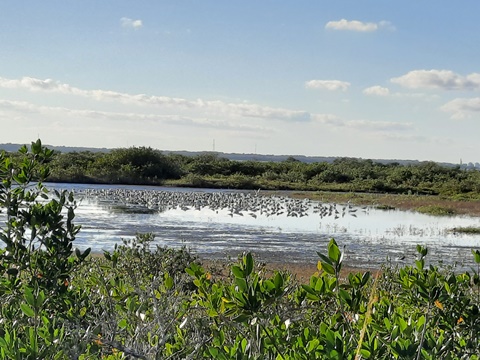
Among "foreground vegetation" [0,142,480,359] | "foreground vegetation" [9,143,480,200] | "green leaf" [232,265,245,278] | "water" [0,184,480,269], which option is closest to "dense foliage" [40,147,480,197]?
"foreground vegetation" [9,143,480,200]

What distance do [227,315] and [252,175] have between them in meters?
58.9

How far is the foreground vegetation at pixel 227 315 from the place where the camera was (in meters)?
2.59

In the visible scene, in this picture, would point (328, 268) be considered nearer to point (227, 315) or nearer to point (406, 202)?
point (227, 315)

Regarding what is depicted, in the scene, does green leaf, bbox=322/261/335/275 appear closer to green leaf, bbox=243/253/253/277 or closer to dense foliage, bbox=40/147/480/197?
green leaf, bbox=243/253/253/277

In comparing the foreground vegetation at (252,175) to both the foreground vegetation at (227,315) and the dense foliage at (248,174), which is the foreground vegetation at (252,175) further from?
the foreground vegetation at (227,315)

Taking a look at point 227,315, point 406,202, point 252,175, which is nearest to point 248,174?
point 252,175

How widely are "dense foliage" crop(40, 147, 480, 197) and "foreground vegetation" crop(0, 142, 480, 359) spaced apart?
44135 millimetres

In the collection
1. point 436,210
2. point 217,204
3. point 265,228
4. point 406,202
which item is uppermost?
point 406,202

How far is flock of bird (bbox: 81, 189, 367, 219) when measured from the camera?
108 feet

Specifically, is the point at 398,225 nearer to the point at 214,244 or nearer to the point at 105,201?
the point at 214,244

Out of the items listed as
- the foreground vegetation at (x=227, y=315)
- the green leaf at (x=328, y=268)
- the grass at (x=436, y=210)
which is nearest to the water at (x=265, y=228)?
the grass at (x=436, y=210)

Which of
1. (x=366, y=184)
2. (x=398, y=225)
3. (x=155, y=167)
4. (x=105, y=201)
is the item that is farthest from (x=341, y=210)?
(x=155, y=167)

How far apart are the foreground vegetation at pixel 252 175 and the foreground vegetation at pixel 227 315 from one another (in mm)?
44003

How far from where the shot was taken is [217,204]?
35531mm
